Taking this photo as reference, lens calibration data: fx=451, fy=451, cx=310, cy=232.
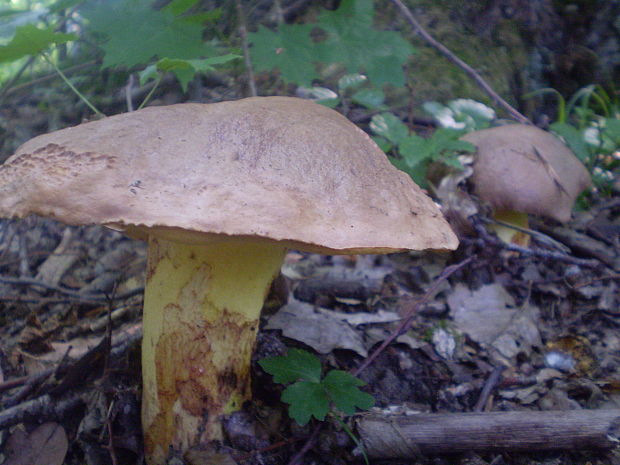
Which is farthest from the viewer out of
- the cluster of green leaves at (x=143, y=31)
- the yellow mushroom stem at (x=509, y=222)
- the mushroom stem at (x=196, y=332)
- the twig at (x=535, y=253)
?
the yellow mushroom stem at (x=509, y=222)

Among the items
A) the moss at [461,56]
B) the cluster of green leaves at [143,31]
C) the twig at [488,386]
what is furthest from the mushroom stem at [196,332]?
the moss at [461,56]

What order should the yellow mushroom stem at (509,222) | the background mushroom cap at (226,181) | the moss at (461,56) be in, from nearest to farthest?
the background mushroom cap at (226,181) → the yellow mushroom stem at (509,222) → the moss at (461,56)

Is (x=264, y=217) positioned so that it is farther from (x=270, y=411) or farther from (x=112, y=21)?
A: (x=112, y=21)

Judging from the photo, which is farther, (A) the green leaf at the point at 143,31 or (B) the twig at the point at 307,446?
(A) the green leaf at the point at 143,31

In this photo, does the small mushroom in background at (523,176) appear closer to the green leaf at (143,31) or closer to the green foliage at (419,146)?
the green foliage at (419,146)

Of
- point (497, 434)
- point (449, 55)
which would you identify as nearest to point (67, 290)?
point (497, 434)

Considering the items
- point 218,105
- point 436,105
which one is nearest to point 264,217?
point 218,105

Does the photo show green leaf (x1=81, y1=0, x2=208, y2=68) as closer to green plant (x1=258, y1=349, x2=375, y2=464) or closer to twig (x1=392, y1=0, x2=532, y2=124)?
twig (x1=392, y1=0, x2=532, y2=124)
